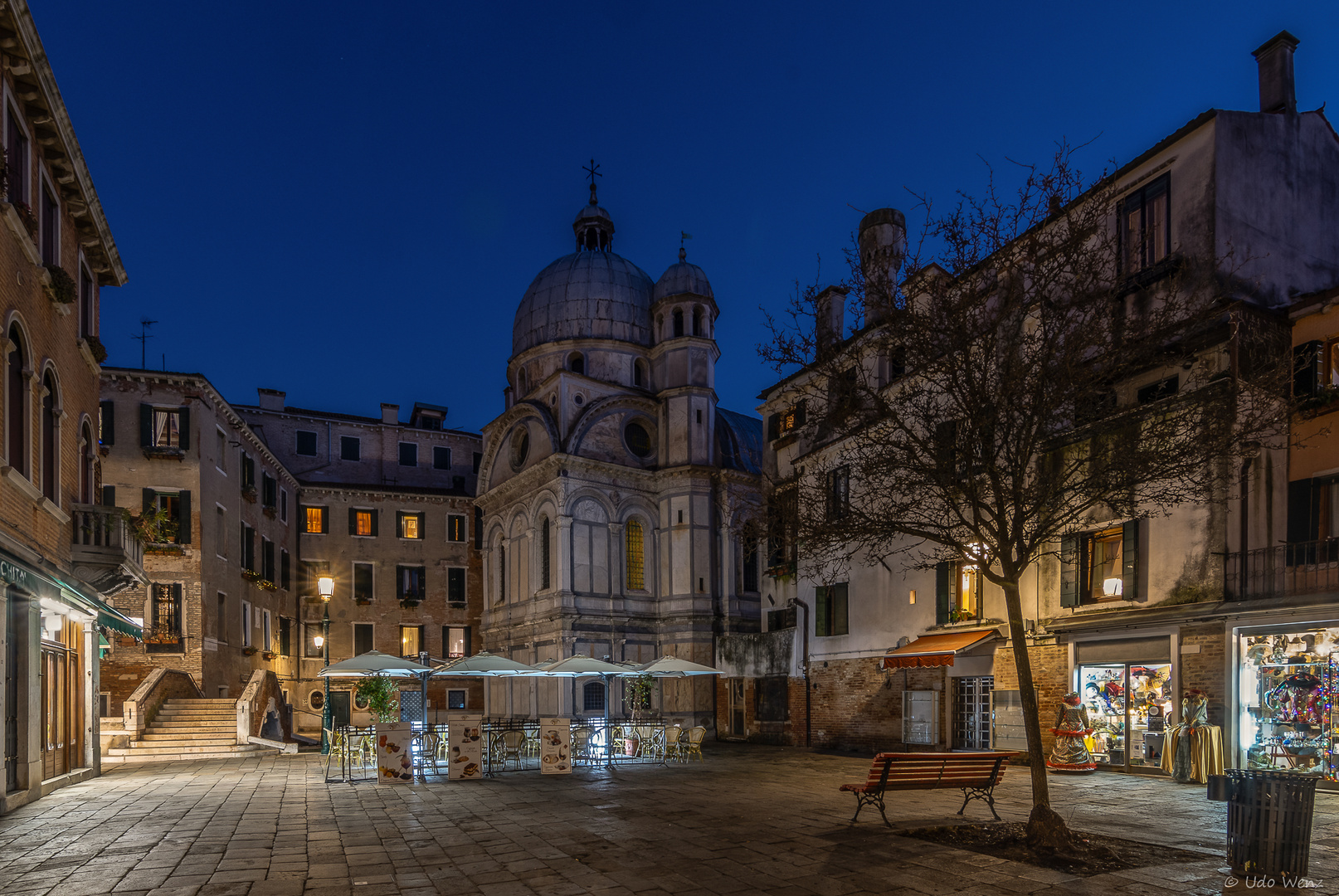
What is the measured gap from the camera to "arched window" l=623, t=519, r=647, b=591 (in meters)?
37.7

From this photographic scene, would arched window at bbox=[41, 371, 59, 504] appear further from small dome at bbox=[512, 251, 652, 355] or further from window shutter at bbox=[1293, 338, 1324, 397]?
small dome at bbox=[512, 251, 652, 355]

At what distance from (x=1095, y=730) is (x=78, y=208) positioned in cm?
2096

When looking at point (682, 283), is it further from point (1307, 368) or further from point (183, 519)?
point (1307, 368)

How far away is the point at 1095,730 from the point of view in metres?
18.7

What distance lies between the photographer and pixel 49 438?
16.2 m

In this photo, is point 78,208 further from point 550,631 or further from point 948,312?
point 550,631

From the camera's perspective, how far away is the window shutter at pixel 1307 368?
16.5m

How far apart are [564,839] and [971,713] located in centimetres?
1350

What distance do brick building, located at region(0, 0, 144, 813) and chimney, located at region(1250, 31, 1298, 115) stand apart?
70.9 ft

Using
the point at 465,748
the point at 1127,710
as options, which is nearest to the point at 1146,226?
the point at 1127,710

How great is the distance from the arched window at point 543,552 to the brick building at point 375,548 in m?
8.22

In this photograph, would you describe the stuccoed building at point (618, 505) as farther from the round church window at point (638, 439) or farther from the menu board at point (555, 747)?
the menu board at point (555, 747)

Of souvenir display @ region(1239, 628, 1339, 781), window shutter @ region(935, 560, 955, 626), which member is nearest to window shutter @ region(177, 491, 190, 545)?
window shutter @ region(935, 560, 955, 626)

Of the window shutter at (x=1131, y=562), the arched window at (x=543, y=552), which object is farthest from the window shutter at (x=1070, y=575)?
the arched window at (x=543, y=552)
